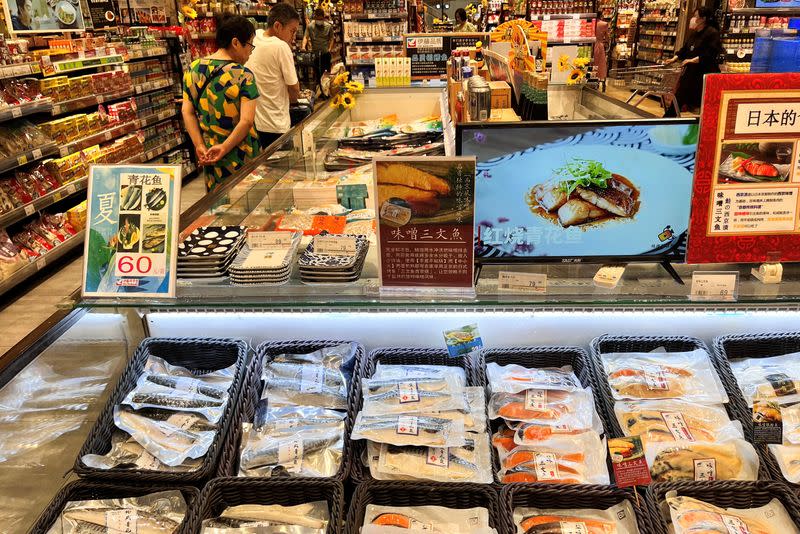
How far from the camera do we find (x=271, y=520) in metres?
1.41

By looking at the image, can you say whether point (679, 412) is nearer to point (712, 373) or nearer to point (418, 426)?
point (712, 373)

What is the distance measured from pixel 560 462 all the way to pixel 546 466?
43 mm

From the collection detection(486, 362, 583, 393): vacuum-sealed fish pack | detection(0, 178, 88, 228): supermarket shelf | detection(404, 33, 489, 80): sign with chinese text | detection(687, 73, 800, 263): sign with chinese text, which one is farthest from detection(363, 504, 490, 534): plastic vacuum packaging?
detection(404, 33, 489, 80): sign with chinese text

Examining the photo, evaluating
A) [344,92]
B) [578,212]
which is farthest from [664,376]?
[344,92]

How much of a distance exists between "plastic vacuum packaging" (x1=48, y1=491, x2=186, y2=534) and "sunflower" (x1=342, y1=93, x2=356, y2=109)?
→ 145 inches

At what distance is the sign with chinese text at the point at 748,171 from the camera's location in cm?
133

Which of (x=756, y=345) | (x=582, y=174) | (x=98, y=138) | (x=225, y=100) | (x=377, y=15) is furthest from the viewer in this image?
(x=377, y=15)

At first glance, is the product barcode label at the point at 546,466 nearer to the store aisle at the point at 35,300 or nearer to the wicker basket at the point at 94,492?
the wicker basket at the point at 94,492

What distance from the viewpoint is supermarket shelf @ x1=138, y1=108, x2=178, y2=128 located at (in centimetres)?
Answer: 679

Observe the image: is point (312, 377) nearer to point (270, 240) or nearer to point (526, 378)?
point (270, 240)

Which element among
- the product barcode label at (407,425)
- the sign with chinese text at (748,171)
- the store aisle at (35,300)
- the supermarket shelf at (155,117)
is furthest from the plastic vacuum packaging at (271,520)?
the supermarket shelf at (155,117)

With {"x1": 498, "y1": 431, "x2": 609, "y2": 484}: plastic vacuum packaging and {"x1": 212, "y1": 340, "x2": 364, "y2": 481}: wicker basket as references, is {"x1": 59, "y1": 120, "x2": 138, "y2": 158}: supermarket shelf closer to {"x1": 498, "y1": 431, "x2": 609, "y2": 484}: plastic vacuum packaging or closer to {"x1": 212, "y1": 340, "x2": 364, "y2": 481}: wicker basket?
{"x1": 212, "y1": 340, "x2": 364, "y2": 481}: wicker basket

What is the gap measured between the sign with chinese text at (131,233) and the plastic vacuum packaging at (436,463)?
700 mm

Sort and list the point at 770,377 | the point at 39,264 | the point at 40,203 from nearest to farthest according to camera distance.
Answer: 1. the point at 770,377
2. the point at 39,264
3. the point at 40,203
